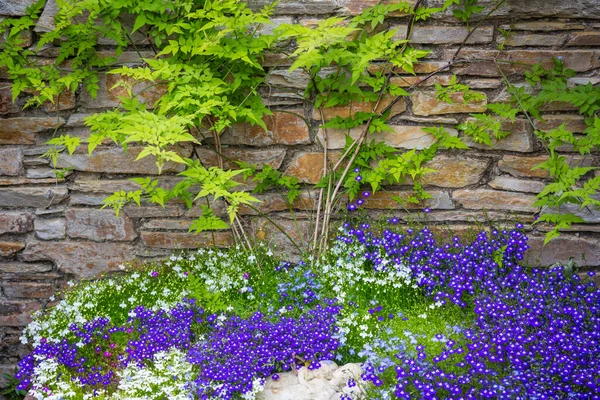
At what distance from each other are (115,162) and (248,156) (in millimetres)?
758

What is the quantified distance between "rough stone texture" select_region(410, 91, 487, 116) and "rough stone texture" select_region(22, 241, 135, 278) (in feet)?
6.01

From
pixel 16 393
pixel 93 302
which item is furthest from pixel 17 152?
pixel 16 393

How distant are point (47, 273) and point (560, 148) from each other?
3.01 metres

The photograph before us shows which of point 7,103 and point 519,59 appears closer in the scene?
point 519,59

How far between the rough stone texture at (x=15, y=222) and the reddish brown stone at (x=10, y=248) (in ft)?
0.24

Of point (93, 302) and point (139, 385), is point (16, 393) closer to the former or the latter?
point (93, 302)

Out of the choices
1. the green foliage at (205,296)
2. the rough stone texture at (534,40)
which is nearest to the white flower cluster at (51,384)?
the green foliage at (205,296)

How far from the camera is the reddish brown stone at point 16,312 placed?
12.5 ft

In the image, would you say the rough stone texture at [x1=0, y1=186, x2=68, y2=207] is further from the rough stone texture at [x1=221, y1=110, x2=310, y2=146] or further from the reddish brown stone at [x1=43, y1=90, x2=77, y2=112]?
the rough stone texture at [x1=221, y1=110, x2=310, y2=146]

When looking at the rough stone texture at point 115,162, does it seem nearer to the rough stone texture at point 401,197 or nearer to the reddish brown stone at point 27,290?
the reddish brown stone at point 27,290

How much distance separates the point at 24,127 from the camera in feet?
11.8

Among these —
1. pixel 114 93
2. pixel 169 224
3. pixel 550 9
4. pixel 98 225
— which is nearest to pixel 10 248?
pixel 98 225

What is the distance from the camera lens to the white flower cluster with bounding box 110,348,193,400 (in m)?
2.65

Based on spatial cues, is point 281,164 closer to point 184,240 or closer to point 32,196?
point 184,240
